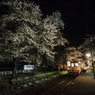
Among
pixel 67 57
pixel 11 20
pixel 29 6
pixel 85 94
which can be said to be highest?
pixel 29 6

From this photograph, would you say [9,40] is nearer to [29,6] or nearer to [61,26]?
[29,6]

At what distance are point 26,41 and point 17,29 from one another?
1.68 metres

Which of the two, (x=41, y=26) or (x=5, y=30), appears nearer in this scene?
(x=5, y=30)

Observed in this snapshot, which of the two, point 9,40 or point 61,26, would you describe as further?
point 61,26

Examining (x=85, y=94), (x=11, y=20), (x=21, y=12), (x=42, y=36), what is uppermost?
(x=21, y=12)

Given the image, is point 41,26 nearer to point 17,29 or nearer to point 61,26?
point 17,29

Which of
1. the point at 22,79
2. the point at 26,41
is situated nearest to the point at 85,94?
the point at 22,79

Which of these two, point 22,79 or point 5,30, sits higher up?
point 5,30

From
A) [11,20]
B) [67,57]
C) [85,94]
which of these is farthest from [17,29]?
[67,57]

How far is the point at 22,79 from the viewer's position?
12.5 metres

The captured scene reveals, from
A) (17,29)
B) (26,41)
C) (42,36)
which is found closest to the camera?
(17,29)

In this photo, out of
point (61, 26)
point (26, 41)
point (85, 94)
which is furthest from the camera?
point (61, 26)

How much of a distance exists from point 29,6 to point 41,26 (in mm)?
2769

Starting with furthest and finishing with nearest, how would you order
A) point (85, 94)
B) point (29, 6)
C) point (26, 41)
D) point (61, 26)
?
point (61, 26) → point (29, 6) → point (26, 41) → point (85, 94)
